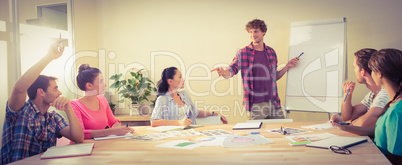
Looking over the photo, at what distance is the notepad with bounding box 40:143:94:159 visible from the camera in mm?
1848

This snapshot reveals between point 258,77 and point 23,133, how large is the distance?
2.44 meters

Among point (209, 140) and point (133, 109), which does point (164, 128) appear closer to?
point (209, 140)

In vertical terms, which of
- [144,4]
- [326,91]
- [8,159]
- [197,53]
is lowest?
[8,159]

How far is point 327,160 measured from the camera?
1.64m

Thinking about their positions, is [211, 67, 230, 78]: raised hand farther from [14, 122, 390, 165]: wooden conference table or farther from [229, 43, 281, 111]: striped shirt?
[14, 122, 390, 165]: wooden conference table

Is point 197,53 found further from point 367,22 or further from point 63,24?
point 367,22

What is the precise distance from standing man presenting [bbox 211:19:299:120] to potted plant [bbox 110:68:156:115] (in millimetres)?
1623

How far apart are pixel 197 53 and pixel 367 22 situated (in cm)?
226

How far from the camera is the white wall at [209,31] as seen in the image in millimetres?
4422

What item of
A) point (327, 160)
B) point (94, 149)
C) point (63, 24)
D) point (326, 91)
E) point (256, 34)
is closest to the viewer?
point (327, 160)

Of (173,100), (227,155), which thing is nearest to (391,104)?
(227,155)

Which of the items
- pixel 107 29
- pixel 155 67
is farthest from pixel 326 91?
pixel 107 29

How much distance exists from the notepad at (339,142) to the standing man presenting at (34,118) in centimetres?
143

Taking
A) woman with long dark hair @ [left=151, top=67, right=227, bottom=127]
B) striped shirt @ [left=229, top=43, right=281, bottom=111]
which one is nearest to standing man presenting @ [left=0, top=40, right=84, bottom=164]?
woman with long dark hair @ [left=151, top=67, right=227, bottom=127]
